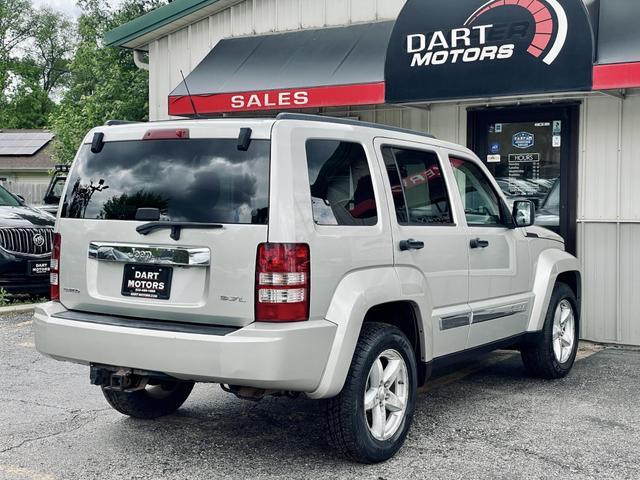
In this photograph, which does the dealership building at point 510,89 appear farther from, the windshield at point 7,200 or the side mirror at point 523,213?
the windshield at point 7,200

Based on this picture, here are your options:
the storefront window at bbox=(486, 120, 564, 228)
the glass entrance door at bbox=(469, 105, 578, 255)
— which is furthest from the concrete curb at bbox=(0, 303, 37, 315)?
the storefront window at bbox=(486, 120, 564, 228)

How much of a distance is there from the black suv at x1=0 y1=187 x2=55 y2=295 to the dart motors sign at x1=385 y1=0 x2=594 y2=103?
532 cm

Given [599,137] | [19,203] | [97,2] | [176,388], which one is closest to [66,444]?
[176,388]

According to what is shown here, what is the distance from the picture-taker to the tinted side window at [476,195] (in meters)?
6.23

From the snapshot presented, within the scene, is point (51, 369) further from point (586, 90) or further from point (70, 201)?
point (586, 90)

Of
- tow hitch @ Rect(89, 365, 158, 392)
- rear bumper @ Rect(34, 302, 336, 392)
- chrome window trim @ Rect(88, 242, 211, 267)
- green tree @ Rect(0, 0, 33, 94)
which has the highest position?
green tree @ Rect(0, 0, 33, 94)

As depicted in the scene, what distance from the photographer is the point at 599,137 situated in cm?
927

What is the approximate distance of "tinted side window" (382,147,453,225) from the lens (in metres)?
5.44

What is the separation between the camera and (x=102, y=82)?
1433 inches

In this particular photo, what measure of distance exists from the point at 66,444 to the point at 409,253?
2466 millimetres

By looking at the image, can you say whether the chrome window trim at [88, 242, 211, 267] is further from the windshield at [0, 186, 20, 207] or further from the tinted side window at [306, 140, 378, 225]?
the windshield at [0, 186, 20, 207]

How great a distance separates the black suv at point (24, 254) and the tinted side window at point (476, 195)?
7013mm

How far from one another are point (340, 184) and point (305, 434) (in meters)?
1.77

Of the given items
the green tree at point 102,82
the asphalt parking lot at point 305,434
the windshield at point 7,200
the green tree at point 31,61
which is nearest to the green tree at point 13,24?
the green tree at point 31,61
